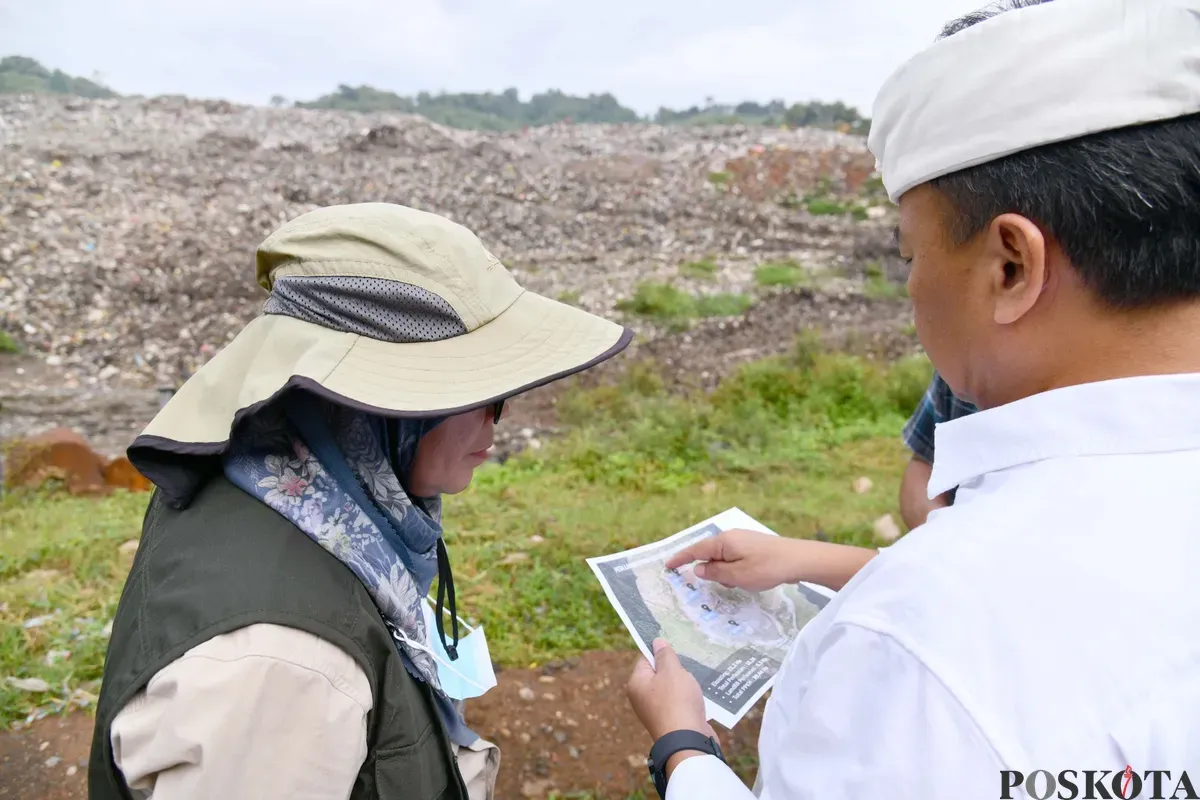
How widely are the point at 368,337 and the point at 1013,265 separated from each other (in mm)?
896

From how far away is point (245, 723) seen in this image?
101 cm

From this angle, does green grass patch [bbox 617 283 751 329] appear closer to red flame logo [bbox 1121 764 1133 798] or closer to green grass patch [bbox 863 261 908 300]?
green grass patch [bbox 863 261 908 300]

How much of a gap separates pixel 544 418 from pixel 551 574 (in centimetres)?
284

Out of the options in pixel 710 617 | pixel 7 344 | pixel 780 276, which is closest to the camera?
pixel 710 617

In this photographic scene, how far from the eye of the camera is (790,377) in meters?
6.21

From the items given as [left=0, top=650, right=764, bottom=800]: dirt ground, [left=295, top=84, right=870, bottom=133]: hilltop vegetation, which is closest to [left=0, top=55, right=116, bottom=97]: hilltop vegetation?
[left=295, top=84, right=870, bottom=133]: hilltop vegetation

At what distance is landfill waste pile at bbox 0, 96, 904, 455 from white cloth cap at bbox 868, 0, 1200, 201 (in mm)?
6421

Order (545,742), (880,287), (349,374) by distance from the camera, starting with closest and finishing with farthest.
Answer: (349,374) < (545,742) < (880,287)

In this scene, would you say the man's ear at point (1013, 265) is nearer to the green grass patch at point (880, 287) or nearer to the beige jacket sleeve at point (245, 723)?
the beige jacket sleeve at point (245, 723)

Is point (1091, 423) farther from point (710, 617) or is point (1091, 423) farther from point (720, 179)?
point (720, 179)

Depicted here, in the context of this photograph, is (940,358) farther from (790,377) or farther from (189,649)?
(790,377)

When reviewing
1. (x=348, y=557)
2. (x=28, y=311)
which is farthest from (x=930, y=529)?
(x=28, y=311)

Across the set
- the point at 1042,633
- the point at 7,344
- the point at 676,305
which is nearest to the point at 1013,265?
the point at 1042,633

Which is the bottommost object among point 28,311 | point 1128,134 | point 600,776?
point 600,776
